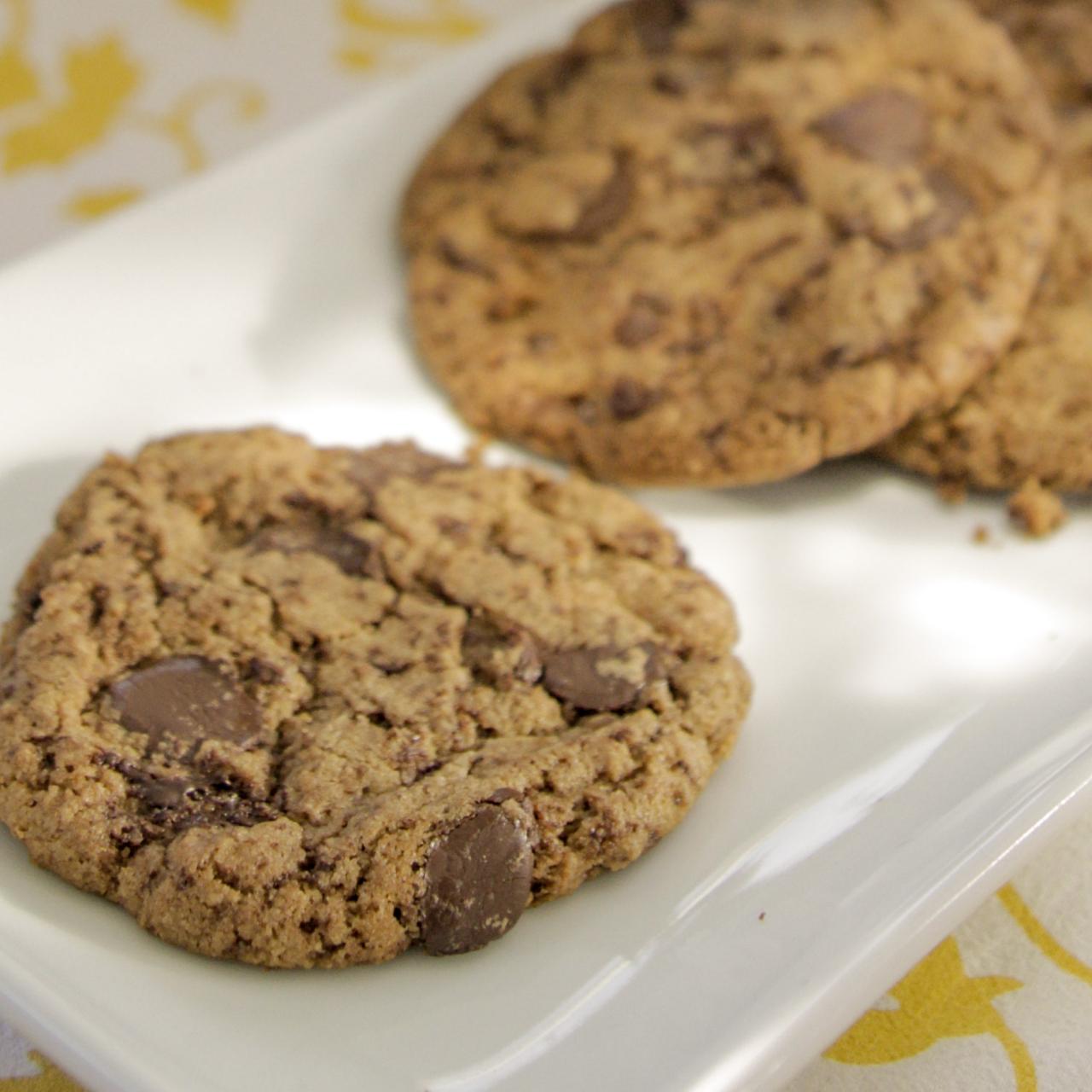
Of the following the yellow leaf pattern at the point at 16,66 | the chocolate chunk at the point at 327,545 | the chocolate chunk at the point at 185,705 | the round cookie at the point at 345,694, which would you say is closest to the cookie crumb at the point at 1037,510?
the round cookie at the point at 345,694

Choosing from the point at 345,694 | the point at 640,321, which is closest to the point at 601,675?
the point at 345,694

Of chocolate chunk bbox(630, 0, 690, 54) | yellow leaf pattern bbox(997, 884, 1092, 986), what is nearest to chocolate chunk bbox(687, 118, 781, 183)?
chocolate chunk bbox(630, 0, 690, 54)

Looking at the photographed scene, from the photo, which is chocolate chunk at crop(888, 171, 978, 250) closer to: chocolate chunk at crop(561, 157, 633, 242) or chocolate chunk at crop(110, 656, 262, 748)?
chocolate chunk at crop(561, 157, 633, 242)

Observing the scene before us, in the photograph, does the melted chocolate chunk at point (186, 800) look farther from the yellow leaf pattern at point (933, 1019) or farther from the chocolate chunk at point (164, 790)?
the yellow leaf pattern at point (933, 1019)

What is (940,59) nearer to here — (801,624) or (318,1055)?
(801,624)

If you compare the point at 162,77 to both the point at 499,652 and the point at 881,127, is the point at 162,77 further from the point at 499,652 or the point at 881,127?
the point at 499,652
